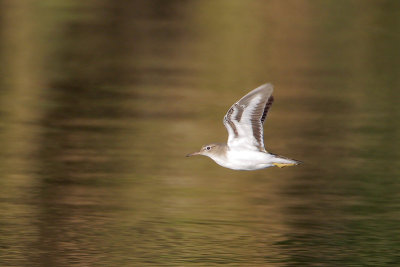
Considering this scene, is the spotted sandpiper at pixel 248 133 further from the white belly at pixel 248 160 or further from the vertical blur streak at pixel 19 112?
the vertical blur streak at pixel 19 112

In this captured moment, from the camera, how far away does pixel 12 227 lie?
674 inches

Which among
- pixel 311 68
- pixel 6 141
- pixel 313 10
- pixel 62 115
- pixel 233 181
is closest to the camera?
pixel 233 181

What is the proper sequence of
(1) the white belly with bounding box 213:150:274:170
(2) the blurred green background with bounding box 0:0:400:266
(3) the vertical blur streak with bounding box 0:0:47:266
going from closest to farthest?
(1) the white belly with bounding box 213:150:274:170
(2) the blurred green background with bounding box 0:0:400:266
(3) the vertical blur streak with bounding box 0:0:47:266

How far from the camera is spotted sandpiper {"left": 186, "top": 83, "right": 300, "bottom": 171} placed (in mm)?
13586

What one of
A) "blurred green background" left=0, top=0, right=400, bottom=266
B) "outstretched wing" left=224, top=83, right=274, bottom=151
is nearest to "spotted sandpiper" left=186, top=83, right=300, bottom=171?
"outstretched wing" left=224, top=83, right=274, bottom=151

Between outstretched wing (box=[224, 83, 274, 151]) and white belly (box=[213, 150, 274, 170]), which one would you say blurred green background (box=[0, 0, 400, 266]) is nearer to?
white belly (box=[213, 150, 274, 170])

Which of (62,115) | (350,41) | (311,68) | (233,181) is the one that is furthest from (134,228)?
(350,41)

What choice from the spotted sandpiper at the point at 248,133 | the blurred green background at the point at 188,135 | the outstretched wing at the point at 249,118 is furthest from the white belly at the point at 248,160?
the blurred green background at the point at 188,135

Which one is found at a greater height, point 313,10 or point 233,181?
point 313,10

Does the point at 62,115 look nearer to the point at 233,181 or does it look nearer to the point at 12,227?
the point at 233,181

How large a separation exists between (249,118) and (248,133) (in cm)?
18

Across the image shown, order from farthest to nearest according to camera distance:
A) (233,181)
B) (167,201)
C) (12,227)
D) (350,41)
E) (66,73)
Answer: (350,41) < (66,73) < (233,181) < (167,201) < (12,227)

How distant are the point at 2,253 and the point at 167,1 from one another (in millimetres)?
34593

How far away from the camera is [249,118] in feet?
45.2
